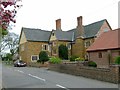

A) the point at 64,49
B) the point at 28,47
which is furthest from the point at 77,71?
the point at 28,47

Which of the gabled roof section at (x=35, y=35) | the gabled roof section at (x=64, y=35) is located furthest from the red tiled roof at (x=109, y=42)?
the gabled roof section at (x=35, y=35)

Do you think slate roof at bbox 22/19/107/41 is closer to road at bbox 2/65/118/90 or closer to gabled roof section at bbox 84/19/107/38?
gabled roof section at bbox 84/19/107/38

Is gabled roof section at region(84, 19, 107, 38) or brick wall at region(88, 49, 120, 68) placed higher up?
gabled roof section at region(84, 19, 107, 38)

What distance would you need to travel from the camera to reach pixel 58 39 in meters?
65.6

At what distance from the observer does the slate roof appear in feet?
201

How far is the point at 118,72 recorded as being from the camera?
21703mm

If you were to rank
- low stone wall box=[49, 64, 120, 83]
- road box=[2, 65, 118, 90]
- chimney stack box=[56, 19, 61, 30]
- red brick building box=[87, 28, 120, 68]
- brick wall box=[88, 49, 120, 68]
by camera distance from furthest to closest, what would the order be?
chimney stack box=[56, 19, 61, 30] < brick wall box=[88, 49, 120, 68] < red brick building box=[87, 28, 120, 68] < low stone wall box=[49, 64, 120, 83] < road box=[2, 65, 118, 90]

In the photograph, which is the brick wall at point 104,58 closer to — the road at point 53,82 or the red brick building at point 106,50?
the red brick building at point 106,50

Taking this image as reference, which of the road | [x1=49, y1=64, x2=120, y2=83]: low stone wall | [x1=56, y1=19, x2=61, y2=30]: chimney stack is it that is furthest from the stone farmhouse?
the road

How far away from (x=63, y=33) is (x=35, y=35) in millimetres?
7137

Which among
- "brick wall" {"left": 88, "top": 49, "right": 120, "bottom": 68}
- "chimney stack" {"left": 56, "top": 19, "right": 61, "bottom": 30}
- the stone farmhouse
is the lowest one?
"brick wall" {"left": 88, "top": 49, "right": 120, "bottom": 68}

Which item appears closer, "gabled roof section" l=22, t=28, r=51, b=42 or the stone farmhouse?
the stone farmhouse

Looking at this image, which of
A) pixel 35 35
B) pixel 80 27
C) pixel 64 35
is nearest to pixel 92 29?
pixel 80 27

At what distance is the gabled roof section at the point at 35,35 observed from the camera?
70.0 m
